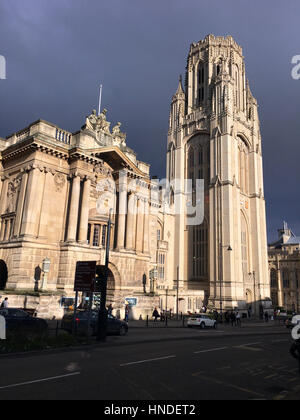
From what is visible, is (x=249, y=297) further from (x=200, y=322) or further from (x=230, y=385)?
(x=230, y=385)

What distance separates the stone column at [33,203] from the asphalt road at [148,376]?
15.5m

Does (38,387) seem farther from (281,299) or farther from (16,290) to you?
(281,299)

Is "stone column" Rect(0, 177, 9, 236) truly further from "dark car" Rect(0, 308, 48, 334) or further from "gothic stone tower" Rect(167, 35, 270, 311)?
"gothic stone tower" Rect(167, 35, 270, 311)

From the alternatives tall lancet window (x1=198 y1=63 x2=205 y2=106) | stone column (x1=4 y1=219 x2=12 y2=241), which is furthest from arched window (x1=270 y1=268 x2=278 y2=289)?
stone column (x1=4 y1=219 x2=12 y2=241)

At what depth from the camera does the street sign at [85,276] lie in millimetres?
17188

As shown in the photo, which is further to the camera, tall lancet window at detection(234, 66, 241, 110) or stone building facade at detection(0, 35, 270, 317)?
tall lancet window at detection(234, 66, 241, 110)

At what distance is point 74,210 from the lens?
1153 inches

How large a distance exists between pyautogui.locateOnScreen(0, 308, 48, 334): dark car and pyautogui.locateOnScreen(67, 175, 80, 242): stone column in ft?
37.0

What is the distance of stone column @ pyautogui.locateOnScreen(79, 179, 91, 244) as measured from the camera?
1161 inches

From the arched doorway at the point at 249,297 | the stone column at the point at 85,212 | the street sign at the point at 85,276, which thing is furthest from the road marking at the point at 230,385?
the arched doorway at the point at 249,297

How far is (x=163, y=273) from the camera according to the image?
Result: 186 ft

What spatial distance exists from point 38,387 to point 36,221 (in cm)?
2143

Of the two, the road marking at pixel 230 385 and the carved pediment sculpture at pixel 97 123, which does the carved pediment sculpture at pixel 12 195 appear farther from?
the road marking at pixel 230 385

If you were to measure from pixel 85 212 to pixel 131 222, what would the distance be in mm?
6001
